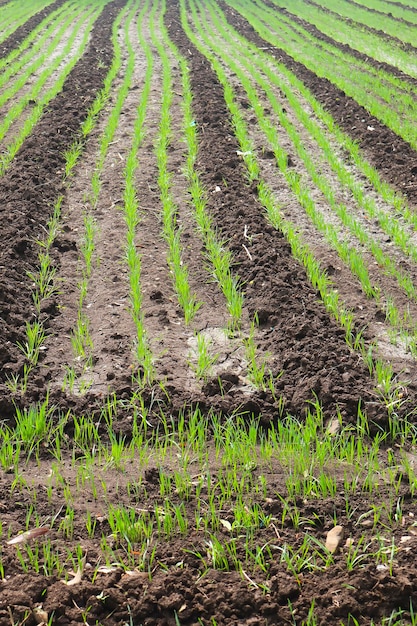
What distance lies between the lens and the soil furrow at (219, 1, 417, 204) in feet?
29.0

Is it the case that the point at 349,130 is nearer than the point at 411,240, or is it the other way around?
the point at 411,240

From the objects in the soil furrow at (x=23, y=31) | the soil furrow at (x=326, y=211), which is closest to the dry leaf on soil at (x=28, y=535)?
the soil furrow at (x=326, y=211)

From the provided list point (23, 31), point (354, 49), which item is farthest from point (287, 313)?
point (23, 31)

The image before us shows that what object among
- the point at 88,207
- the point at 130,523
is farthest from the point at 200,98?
the point at 130,523

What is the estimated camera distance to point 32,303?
568cm

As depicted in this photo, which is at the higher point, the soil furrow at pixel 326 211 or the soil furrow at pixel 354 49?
the soil furrow at pixel 354 49

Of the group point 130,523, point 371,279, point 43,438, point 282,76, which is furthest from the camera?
point 282,76

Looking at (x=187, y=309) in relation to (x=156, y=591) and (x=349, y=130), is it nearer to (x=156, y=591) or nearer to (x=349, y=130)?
(x=156, y=591)

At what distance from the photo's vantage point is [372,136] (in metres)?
10.4

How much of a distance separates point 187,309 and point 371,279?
5.80 ft

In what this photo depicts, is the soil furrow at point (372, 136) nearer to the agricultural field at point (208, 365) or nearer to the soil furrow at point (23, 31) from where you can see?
the agricultural field at point (208, 365)

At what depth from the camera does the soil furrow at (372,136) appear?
8.85m

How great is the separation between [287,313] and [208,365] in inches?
35.9

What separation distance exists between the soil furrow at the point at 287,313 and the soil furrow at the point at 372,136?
1.97 metres
